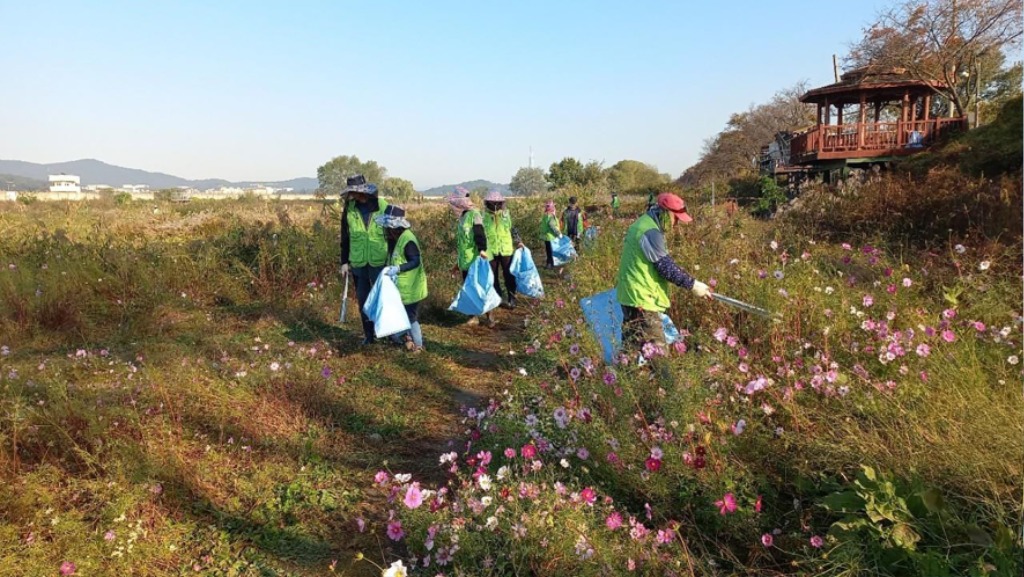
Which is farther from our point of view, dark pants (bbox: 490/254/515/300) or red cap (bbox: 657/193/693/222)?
dark pants (bbox: 490/254/515/300)

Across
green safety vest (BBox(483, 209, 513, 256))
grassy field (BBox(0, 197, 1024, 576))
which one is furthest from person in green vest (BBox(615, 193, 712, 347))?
green safety vest (BBox(483, 209, 513, 256))

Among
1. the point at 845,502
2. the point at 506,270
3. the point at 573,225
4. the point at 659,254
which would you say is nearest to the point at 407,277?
the point at 506,270

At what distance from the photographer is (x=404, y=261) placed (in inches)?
206

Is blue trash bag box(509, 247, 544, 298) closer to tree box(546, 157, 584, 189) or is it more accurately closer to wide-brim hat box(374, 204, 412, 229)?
wide-brim hat box(374, 204, 412, 229)

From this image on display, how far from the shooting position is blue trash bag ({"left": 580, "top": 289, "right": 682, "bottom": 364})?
A: 383cm

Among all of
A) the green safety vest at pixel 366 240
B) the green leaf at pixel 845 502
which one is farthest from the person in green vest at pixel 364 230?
the green leaf at pixel 845 502

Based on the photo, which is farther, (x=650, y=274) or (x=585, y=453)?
(x=650, y=274)

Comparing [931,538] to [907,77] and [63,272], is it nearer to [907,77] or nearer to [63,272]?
[63,272]

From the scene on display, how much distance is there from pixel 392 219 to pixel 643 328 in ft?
8.52

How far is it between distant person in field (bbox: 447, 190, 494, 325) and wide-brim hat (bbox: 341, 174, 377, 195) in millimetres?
1416

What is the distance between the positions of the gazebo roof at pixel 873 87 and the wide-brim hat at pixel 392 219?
17.2 metres

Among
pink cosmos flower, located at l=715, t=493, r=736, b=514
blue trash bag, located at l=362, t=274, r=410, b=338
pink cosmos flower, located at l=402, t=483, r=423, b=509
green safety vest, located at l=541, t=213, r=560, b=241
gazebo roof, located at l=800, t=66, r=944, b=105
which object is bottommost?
pink cosmos flower, located at l=715, t=493, r=736, b=514

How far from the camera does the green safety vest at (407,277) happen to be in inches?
206

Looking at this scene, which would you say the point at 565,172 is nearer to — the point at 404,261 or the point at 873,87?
the point at 873,87
